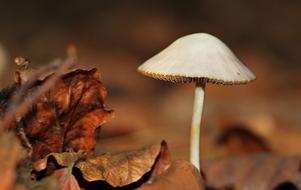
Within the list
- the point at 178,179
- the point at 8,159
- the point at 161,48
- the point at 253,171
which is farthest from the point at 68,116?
the point at 161,48

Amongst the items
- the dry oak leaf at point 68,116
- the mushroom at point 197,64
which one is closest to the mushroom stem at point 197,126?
the mushroom at point 197,64

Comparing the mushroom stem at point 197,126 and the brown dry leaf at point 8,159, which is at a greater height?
the brown dry leaf at point 8,159

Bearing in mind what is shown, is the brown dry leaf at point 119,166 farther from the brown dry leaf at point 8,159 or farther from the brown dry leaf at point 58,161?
the brown dry leaf at point 8,159

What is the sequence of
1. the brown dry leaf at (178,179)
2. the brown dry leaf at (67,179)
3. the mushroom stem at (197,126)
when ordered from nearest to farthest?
1. the brown dry leaf at (67,179)
2. the brown dry leaf at (178,179)
3. the mushroom stem at (197,126)

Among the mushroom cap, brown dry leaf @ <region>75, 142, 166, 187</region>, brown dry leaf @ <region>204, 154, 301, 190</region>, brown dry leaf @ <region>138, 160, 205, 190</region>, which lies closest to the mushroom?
the mushroom cap

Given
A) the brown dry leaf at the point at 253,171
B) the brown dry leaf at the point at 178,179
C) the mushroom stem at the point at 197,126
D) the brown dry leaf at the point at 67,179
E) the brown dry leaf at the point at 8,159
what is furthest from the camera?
the brown dry leaf at the point at 253,171

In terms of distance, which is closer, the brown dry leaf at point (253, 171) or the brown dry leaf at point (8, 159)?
the brown dry leaf at point (8, 159)

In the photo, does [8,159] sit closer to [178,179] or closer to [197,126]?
[178,179]

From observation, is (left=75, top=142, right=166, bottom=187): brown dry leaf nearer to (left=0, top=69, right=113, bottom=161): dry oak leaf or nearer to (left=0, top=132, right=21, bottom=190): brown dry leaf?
(left=0, top=69, right=113, bottom=161): dry oak leaf
